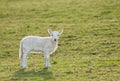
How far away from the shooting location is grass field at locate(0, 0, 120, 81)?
19.8 metres

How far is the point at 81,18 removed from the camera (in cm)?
3728

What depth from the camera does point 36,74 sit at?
19.7 meters

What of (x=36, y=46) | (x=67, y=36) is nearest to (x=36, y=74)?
(x=36, y=46)

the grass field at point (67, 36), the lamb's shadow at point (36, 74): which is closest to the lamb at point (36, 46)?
the grass field at point (67, 36)

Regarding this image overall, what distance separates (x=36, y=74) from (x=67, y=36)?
436 inches

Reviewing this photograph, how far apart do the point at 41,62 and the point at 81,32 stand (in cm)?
956

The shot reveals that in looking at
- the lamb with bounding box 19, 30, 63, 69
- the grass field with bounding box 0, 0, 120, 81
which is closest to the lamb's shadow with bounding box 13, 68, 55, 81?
the grass field with bounding box 0, 0, 120, 81

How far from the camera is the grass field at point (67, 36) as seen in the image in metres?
19.8

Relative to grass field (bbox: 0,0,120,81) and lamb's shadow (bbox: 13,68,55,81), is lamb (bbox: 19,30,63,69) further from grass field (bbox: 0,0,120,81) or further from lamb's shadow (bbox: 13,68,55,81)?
lamb's shadow (bbox: 13,68,55,81)

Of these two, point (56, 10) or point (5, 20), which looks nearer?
point (5, 20)

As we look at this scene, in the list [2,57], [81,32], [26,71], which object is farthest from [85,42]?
[26,71]

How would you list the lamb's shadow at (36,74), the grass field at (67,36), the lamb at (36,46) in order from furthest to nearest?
the lamb at (36,46)
the grass field at (67,36)
the lamb's shadow at (36,74)

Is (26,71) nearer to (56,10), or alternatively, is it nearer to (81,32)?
(81,32)

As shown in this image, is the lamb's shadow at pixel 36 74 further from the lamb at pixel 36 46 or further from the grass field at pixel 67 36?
the lamb at pixel 36 46
